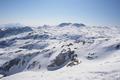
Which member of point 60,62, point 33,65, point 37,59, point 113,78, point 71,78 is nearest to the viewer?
point 113,78

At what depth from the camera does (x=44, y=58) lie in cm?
11588

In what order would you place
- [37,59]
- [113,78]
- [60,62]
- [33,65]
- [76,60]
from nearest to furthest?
[113,78] → [76,60] → [60,62] → [33,65] → [37,59]

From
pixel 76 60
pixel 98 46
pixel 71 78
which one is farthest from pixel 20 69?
pixel 71 78

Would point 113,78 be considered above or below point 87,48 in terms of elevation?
below

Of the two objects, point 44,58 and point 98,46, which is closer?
point 98,46

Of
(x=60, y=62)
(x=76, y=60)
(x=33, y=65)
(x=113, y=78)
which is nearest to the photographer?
(x=113, y=78)

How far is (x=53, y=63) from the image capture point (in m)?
104

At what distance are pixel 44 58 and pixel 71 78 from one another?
8581cm

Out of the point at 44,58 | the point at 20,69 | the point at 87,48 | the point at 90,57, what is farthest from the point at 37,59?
the point at 90,57

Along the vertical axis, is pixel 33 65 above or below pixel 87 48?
below

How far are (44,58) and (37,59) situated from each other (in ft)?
19.2

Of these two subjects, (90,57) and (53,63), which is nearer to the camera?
(90,57)

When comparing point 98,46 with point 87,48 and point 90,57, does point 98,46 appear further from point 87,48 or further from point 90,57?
point 90,57

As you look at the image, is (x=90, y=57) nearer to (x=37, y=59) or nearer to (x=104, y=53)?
(x=104, y=53)
